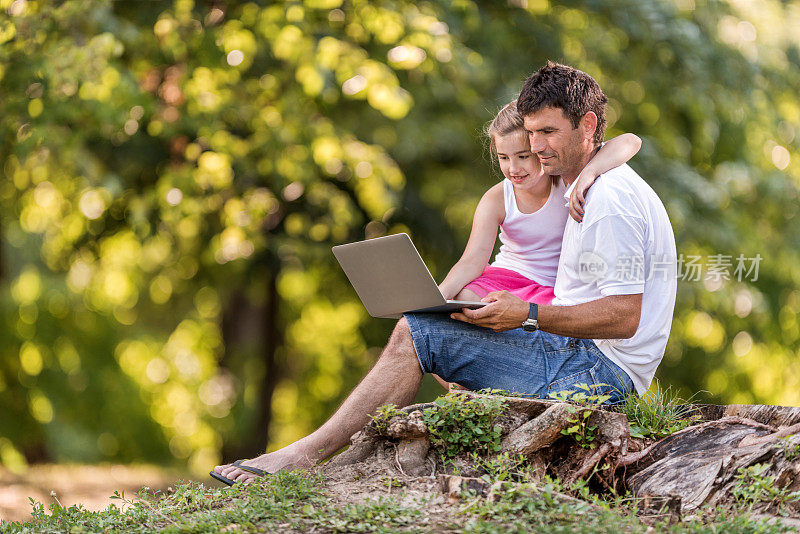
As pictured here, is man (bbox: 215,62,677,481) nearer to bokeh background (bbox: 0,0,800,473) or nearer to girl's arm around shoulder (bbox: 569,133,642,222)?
girl's arm around shoulder (bbox: 569,133,642,222)

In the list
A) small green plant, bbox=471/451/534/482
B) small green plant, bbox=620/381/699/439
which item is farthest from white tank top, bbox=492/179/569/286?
small green plant, bbox=471/451/534/482

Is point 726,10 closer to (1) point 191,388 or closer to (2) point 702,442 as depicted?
(2) point 702,442

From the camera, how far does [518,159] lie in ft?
13.2

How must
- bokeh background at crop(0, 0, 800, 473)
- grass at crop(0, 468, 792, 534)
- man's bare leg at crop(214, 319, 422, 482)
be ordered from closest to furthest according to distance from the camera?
grass at crop(0, 468, 792, 534), man's bare leg at crop(214, 319, 422, 482), bokeh background at crop(0, 0, 800, 473)

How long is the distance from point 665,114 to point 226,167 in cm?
420

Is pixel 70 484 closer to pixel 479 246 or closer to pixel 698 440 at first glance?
pixel 479 246

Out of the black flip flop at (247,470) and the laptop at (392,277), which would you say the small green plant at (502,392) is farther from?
the black flip flop at (247,470)

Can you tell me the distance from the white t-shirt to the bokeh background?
6.68ft

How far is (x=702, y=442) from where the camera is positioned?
11.8 ft

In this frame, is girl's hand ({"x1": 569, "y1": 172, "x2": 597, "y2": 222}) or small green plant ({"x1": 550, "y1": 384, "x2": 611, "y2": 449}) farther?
girl's hand ({"x1": 569, "y1": 172, "x2": 597, "y2": 222})

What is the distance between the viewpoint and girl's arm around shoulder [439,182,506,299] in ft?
13.7

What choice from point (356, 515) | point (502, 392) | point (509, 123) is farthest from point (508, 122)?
point (356, 515)

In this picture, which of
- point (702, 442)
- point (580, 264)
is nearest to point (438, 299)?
point (580, 264)

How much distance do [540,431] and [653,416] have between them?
571 mm
